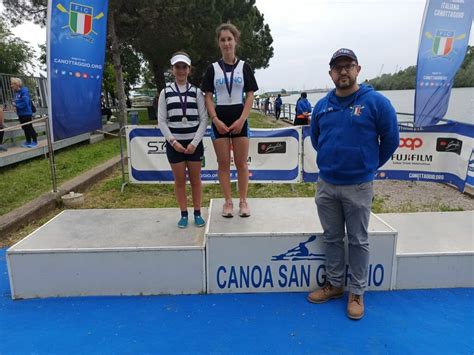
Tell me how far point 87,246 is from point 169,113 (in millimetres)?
1340

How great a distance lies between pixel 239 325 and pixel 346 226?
1.09m

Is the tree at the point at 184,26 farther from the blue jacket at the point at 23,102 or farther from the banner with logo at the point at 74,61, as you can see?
the banner with logo at the point at 74,61

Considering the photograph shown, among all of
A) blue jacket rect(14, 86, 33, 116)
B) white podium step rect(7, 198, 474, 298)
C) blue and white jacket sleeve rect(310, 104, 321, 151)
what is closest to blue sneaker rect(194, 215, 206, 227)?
white podium step rect(7, 198, 474, 298)

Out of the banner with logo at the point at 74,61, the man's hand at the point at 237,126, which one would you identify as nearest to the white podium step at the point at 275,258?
the man's hand at the point at 237,126

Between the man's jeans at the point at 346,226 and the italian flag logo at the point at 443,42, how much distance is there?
5.37m

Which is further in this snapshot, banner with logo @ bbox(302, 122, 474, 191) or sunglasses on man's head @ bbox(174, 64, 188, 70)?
banner with logo @ bbox(302, 122, 474, 191)

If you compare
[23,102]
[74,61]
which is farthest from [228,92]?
[23,102]

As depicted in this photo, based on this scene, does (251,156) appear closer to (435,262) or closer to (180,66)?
(180,66)

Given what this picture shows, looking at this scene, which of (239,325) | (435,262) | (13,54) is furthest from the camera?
(13,54)

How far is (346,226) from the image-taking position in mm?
2842

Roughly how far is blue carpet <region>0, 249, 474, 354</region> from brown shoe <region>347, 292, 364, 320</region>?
0.05 m

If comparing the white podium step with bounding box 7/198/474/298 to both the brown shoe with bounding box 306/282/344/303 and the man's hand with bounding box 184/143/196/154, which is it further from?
the man's hand with bounding box 184/143/196/154

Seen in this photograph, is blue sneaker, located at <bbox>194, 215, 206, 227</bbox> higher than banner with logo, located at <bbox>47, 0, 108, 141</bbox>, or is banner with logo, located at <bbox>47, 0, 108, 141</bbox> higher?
banner with logo, located at <bbox>47, 0, 108, 141</bbox>

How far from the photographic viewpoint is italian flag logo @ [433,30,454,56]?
6.70 meters
